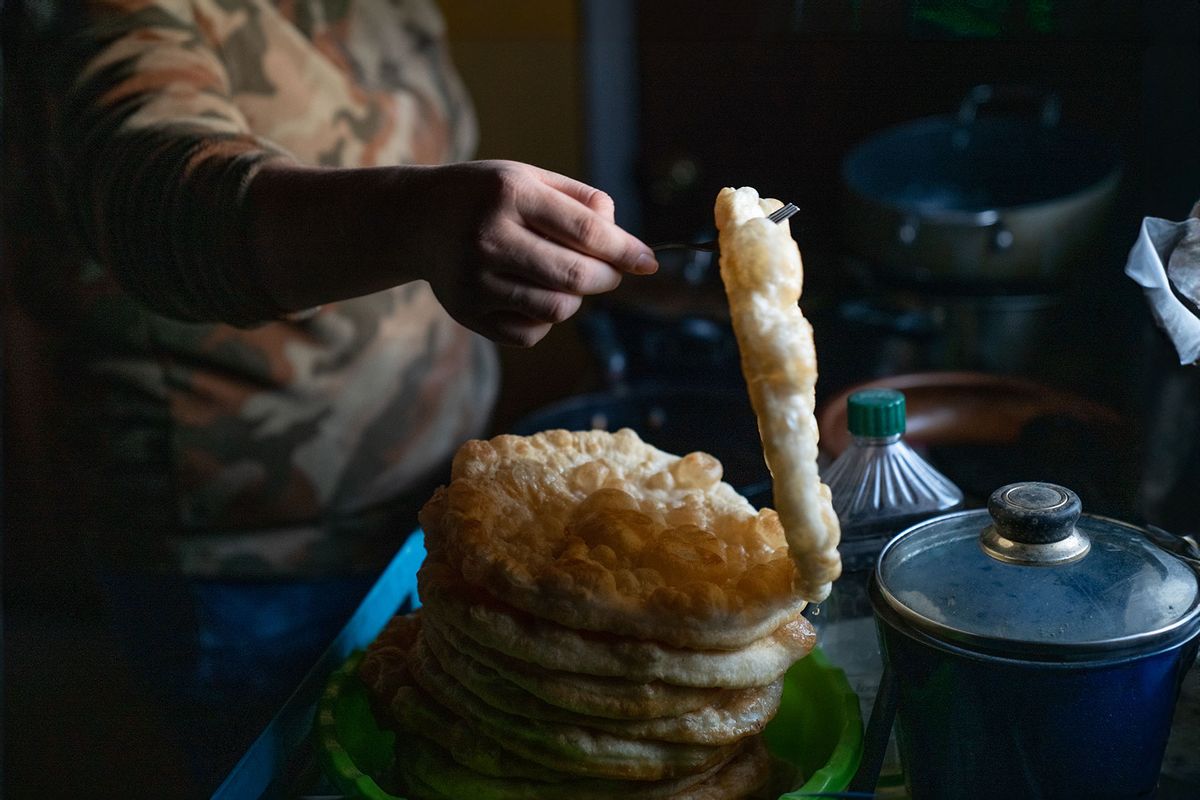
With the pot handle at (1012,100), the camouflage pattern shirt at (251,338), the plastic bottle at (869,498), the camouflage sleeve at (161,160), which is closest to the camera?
the plastic bottle at (869,498)

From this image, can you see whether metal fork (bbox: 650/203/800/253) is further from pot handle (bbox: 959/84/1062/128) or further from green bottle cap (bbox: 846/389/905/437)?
pot handle (bbox: 959/84/1062/128)

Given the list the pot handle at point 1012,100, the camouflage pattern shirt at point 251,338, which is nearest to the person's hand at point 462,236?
the camouflage pattern shirt at point 251,338

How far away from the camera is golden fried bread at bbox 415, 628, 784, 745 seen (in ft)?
2.14

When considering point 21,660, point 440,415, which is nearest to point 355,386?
point 440,415

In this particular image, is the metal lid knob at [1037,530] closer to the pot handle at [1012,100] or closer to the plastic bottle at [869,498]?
the plastic bottle at [869,498]

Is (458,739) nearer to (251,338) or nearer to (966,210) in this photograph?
(251,338)

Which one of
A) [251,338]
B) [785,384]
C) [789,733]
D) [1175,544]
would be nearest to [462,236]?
[785,384]

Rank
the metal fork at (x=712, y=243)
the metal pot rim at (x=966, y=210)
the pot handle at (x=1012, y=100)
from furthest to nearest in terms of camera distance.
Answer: the pot handle at (x=1012, y=100) → the metal pot rim at (x=966, y=210) → the metal fork at (x=712, y=243)

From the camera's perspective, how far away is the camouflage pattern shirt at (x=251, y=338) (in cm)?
118

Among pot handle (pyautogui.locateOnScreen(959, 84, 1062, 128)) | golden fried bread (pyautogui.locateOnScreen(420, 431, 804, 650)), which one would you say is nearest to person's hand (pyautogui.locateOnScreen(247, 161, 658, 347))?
golden fried bread (pyautogui.locateOnScreen(420, 431, 804, 650))

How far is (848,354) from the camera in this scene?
181cm

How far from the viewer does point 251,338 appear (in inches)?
54.0

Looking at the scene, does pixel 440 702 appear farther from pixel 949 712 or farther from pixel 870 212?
pixel 870 212

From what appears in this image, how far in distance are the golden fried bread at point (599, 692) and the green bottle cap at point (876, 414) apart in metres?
0.33
